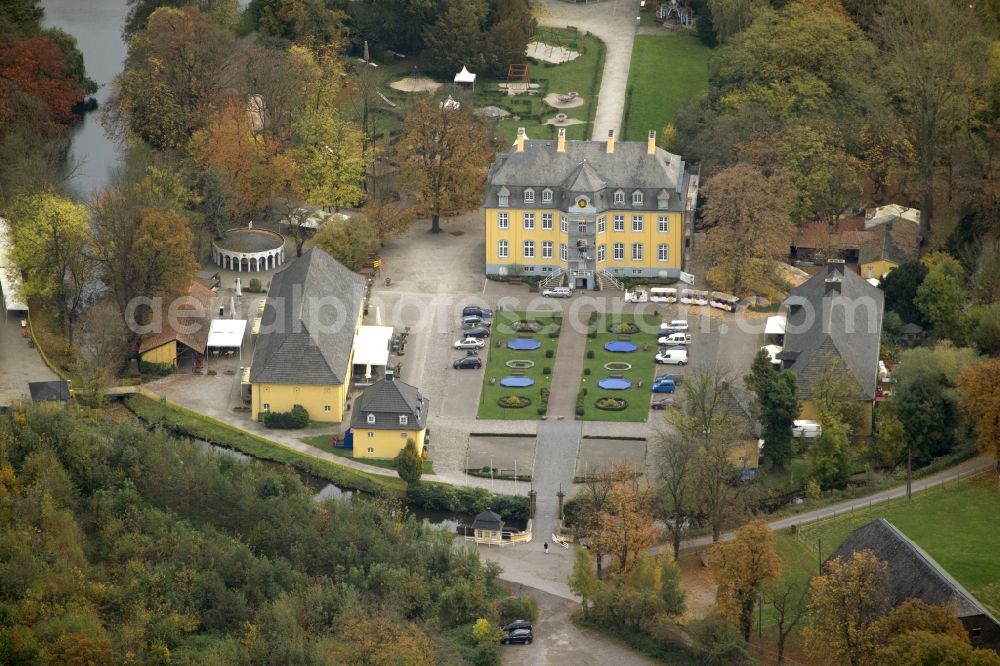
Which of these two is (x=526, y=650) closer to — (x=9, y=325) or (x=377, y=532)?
(x=377, y=532)

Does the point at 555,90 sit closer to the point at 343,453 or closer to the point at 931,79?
the point at 931,79

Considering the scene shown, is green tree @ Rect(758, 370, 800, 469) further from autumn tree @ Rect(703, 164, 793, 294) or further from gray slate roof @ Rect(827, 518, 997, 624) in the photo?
autumn tree @ Rect(703, 164, 793, 294)

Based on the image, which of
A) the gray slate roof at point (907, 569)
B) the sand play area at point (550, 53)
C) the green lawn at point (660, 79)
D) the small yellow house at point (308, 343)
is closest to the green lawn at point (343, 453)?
the small yellow house at point (308, 343)

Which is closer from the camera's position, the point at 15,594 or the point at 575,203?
the point at 15,594

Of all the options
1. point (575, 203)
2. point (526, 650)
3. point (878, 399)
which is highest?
point (575, 203)

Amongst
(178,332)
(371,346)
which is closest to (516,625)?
(371,346)

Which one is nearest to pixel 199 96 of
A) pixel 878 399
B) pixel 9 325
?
pixel 9 325

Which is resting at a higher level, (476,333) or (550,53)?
(550,53)
